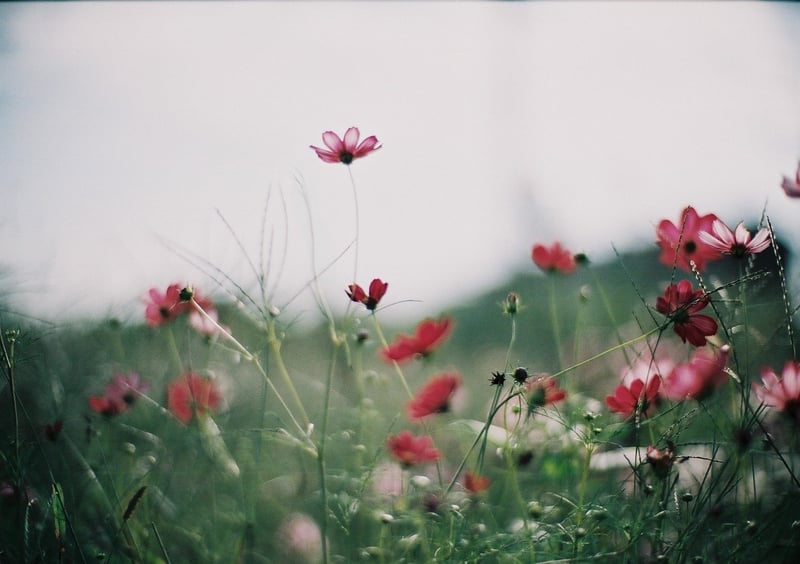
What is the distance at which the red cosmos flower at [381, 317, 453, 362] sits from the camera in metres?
0.74

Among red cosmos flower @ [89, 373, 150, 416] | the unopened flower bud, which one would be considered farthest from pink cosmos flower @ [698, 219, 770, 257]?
red cosmos flower @ [89, 373, 150, 416]

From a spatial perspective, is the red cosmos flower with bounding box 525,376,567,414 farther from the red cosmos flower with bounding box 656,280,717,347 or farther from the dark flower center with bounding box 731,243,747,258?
the dark flower center with bounding box 731,243,747,258

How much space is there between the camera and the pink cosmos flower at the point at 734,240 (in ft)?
2.19

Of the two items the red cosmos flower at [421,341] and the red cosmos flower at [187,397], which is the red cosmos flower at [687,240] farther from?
the red cosmos flower at [187,397]

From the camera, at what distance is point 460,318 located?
2.81m

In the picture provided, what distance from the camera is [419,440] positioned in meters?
0.75

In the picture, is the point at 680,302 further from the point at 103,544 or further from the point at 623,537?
the point at 103,544

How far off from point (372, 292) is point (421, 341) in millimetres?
97

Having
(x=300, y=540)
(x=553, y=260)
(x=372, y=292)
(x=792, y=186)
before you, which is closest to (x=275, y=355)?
(x=372, y=292)

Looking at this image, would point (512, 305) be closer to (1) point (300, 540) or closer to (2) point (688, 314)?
(2) point (688, 314)

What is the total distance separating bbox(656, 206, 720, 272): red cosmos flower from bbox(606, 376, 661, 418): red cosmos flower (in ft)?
0.49

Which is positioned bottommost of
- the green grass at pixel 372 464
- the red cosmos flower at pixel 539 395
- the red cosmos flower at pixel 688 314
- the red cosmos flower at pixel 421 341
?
the green grass at pixel 372 464

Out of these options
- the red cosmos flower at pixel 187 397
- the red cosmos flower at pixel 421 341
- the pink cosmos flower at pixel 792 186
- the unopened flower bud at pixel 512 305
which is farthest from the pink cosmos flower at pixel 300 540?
the pink cosmos flower at pixel 792 186

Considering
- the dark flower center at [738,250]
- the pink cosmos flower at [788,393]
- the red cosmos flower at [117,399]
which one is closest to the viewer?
the pink cosmos flower at [788,393]
